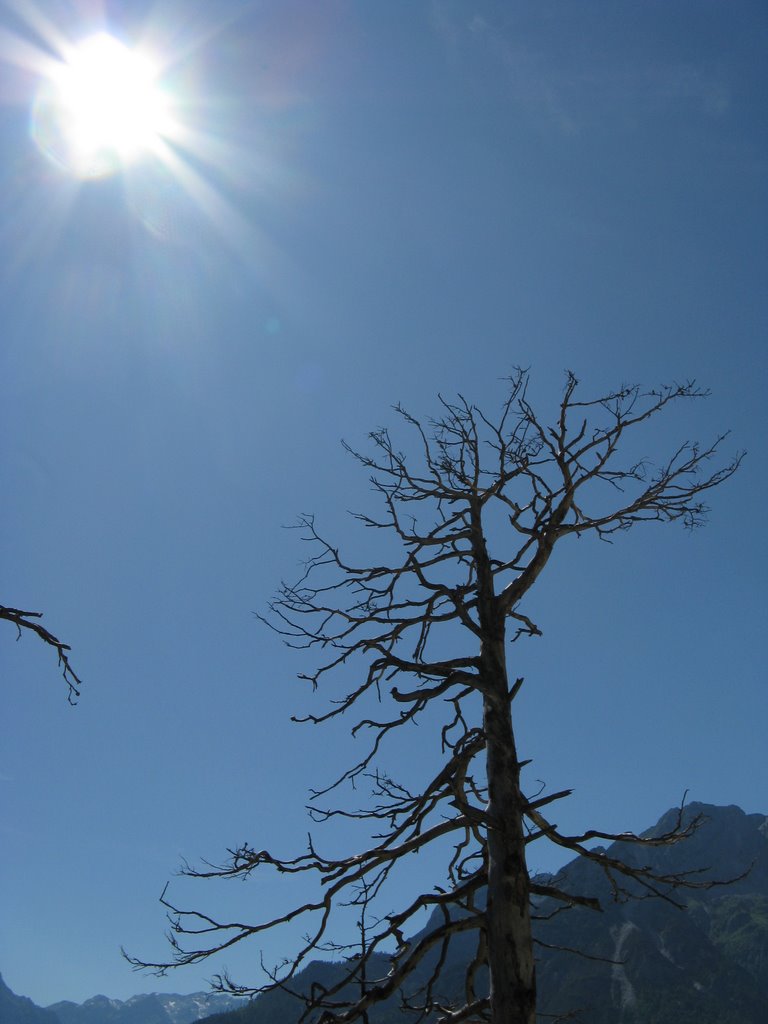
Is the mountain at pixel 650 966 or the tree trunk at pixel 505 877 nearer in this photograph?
the tree trunk at pixel 505 877

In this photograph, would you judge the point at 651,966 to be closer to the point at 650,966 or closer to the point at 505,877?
the point at 650,966

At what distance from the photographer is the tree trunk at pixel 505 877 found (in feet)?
18.2

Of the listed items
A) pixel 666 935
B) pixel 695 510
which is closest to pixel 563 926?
pixel 666 935

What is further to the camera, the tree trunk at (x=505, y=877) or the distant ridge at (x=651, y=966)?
the distant ridge at (x=651, y=966)

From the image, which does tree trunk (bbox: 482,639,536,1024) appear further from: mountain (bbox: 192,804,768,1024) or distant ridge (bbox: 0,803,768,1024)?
distant ridge (bbox: 0,803,768,1024)

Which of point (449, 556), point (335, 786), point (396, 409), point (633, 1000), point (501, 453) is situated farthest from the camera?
point (633, 1000)

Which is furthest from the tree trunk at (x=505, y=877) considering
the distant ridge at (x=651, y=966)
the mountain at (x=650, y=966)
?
the distant ridge at (x=651, y=966)

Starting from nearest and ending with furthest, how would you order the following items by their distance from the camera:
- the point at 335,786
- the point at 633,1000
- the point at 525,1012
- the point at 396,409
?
the point at 525,1012, the point at 335,786, the point at 396,409, the point at 633,1000

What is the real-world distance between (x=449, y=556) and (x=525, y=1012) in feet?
14.4

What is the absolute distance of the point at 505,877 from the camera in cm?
605

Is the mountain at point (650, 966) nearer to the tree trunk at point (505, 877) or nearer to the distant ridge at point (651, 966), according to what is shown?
the distant ridge at point (651, 966)

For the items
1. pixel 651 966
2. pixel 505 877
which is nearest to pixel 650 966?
pixel 651 966

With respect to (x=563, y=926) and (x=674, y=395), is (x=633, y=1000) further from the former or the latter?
(x=674, y=395)

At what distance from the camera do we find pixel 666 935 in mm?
161875
